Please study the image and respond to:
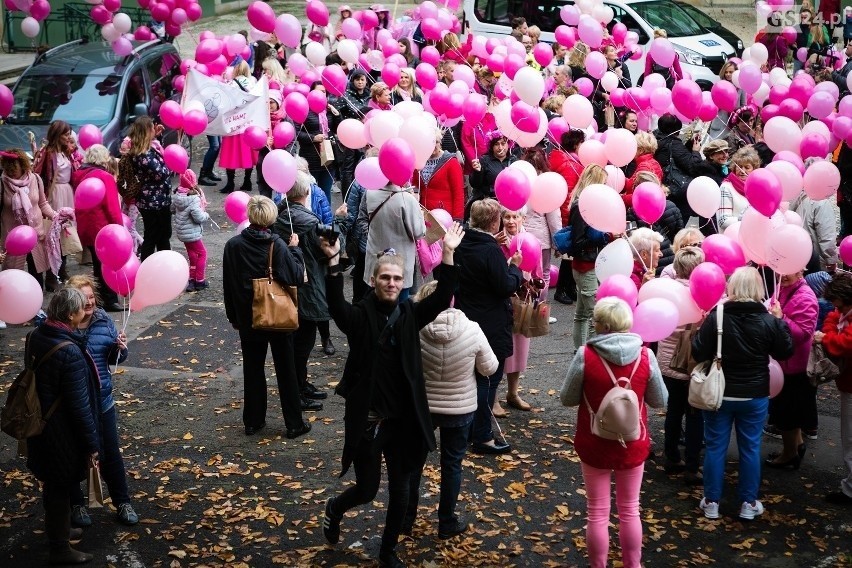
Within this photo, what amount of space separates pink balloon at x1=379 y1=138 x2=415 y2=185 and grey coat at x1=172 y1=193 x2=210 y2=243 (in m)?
3.81

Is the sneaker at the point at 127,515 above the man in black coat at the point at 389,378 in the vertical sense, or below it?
below

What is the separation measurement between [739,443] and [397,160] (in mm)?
2866

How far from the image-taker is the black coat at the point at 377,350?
5.64 metres

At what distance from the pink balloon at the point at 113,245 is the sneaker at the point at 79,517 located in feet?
5.00

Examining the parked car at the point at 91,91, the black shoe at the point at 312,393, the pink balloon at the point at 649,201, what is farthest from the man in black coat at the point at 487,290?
the parked car at the point at 91,91

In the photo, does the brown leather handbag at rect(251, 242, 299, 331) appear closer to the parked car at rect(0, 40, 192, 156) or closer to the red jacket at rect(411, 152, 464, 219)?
the red jacket at rect(411, 152, 464, 219)

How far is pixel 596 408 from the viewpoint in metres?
5.66

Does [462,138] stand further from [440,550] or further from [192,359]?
[440,550]

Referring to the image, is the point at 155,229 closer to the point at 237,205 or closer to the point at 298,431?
the point at 237,205

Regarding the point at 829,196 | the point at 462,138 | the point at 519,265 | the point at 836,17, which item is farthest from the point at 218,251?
the point at 836,17

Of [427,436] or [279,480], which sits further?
[279,480]

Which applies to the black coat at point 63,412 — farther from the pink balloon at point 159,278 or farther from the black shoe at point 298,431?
the black shoe at point 298,431

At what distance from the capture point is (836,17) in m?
21.4

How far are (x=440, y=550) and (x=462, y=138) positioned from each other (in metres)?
6.36
